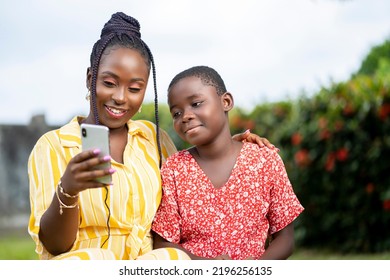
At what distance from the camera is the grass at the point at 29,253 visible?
7125 mm

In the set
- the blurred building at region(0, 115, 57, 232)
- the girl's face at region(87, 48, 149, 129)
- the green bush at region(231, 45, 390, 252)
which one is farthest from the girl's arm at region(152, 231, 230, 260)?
the blurred building at region(0, 115, 57, 232)

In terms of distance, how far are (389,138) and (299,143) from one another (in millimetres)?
1092

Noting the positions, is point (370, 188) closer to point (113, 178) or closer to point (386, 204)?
point (386, 204)

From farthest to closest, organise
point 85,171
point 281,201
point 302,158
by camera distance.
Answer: point 302,158 < point 281,201 < point 85,171

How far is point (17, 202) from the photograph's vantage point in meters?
10.5

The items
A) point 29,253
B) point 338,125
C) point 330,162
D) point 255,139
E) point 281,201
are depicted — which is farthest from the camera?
point 29,253

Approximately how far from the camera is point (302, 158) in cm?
751

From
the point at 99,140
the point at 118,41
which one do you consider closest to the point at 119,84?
the point at 118,41

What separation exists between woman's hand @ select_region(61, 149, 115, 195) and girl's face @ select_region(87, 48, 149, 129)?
540 mm

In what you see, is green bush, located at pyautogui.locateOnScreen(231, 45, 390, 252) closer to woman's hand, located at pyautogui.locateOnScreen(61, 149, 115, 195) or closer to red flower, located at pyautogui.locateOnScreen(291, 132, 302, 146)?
red flower, located at pyautogui.locateOnScreen(291, 132, 302, 146)

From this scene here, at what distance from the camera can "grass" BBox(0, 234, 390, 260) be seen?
7125 millimetres

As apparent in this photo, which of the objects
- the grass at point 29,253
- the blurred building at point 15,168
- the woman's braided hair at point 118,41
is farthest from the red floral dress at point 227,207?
the blurred building at point 15,168

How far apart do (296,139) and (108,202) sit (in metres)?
4.63
